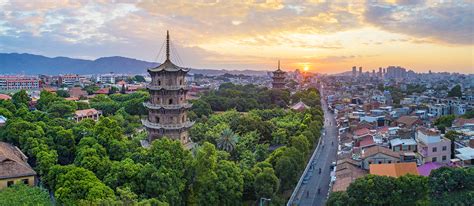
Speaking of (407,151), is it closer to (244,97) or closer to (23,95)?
(244,97)

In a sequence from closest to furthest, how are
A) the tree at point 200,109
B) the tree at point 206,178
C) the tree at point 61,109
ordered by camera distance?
1. the tree at point 206,178
2. the tree at point 61,109
3. the tree at point 200,109

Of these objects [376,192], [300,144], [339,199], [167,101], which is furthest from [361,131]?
[339,199]

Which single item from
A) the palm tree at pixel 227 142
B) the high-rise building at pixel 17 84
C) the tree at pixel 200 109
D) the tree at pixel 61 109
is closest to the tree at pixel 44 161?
the palm tree at pixel 227 142

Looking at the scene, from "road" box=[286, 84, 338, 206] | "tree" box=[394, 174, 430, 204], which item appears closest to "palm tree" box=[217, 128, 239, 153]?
"road" box=[286, 84, 338, 206]

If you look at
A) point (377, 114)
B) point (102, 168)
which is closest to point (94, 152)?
point (102, 168)

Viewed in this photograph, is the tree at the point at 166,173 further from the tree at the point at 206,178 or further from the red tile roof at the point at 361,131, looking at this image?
the red tile roof at the point at 361,131

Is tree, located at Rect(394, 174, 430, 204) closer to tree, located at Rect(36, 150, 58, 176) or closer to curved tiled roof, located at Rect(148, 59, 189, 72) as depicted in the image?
curved tiled roof, located at Rect(148, 59, 189, 72)

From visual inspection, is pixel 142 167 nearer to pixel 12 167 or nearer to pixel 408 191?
pixel 12 167
